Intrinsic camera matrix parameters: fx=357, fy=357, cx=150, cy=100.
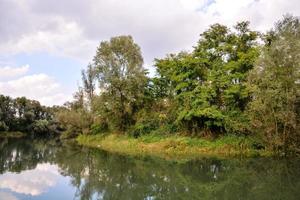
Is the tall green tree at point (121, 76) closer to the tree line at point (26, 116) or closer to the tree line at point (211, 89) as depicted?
the tree line at point (211, 89)

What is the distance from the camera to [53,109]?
111 meters

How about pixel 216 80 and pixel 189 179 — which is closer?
pixel 189 179

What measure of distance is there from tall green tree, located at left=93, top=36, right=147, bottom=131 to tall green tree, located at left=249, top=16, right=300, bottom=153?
679 inches

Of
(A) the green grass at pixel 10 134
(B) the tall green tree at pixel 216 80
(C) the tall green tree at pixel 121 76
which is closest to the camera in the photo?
(B) the tall green tree at pixel 216 80

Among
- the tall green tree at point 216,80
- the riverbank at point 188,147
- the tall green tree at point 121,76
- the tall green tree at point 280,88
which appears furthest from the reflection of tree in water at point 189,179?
the tall green tree at point 121,76

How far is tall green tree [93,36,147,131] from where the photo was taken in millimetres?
41125

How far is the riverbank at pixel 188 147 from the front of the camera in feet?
94.6

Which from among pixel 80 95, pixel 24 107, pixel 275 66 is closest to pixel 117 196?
pixel 275 66

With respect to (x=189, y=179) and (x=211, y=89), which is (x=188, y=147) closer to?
(x=211, y=89)

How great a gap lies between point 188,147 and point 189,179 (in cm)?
1372

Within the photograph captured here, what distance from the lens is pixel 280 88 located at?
24.9 m

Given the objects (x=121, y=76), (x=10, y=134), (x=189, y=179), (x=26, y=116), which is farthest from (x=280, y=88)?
(x=26, y=116)

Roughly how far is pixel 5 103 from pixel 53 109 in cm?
2366

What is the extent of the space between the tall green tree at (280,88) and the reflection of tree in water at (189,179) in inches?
125
